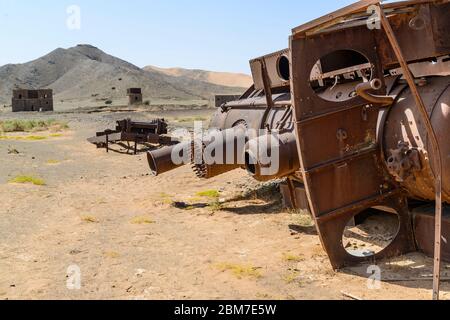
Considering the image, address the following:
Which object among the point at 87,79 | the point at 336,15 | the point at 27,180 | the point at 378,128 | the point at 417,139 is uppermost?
the point at 87,79

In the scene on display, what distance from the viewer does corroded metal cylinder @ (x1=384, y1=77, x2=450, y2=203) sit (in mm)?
5299

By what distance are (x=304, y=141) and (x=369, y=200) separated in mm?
1152

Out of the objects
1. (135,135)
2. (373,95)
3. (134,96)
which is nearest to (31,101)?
(134,96)

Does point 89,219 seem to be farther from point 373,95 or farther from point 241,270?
point 373,95

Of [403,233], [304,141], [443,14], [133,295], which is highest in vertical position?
[443,14]

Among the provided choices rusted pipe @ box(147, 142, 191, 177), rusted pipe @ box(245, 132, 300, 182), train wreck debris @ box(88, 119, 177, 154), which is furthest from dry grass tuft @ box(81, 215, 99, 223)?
train wreck debris @ box(88, 119, 177, 154)

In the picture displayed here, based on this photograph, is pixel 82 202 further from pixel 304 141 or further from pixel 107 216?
pixel 304 141

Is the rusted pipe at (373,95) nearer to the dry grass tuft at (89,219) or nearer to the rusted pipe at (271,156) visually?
the rusted pipe at (271,156)

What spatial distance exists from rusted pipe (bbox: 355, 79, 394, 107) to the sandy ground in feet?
6.33

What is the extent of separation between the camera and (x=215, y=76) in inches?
5650

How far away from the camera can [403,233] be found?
607 centimetres

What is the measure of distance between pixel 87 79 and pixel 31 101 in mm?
36413

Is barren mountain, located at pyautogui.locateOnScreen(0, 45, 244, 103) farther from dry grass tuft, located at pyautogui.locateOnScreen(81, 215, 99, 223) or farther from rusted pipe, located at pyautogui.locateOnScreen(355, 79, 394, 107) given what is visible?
rusted pipe, located at pyautogui.locateOnScreen(355, 79, 394, 107)
